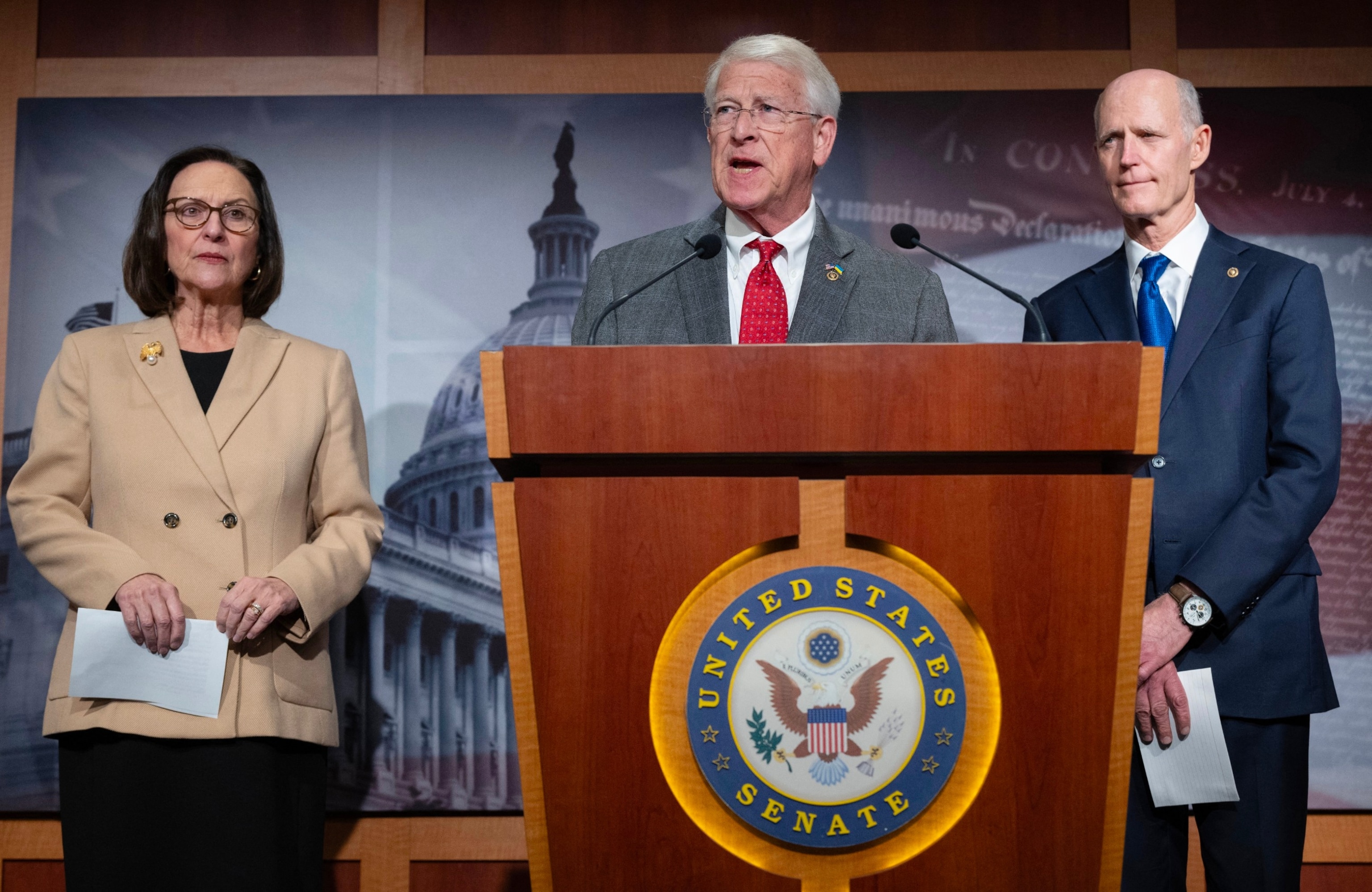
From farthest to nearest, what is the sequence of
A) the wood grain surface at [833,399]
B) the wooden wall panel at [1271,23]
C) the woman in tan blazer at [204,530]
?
the wooden wall panel at [1271,23]
the woman in tan blazer at [204,530]
the wood grain surface at [833,399]

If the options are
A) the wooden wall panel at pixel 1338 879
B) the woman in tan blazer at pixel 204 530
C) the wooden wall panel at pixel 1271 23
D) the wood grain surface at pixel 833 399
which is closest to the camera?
the wood grain surface at pixel 833 399

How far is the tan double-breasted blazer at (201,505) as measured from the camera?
205cm

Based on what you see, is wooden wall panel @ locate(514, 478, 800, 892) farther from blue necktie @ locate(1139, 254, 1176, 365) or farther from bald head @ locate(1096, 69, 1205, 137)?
bald head @ locate(1096, 69, 1205, 137)

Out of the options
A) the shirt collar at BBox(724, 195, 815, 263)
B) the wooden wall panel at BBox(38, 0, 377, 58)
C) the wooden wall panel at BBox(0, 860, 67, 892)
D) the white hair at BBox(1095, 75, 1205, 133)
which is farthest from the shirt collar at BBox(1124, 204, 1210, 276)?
the wooden wall panel at BBox(0, 860, 67, 892)

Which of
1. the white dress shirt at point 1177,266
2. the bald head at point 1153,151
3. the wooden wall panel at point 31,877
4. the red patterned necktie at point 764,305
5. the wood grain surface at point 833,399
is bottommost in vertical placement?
the wooden wall panel at point 31,877

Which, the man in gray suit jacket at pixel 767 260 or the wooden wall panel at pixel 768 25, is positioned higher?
the wooden wall panel at pixel 768 25

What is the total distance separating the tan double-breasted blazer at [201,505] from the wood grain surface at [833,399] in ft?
3.33

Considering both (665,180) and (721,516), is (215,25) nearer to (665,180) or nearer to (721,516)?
(665,180)

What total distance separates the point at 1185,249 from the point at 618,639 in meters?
1.29

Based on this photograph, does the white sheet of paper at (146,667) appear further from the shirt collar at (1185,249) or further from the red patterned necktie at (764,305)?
the shirt collar at (1185,249)

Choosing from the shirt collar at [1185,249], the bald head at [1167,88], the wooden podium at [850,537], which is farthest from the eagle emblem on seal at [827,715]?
the bald head at [1167,88]

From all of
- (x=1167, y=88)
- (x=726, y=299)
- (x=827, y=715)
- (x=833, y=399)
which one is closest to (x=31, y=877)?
(x=726, y=299)

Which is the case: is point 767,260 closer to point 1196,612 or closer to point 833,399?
point 833,399

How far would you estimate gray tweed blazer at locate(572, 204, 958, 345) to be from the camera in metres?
1.94
